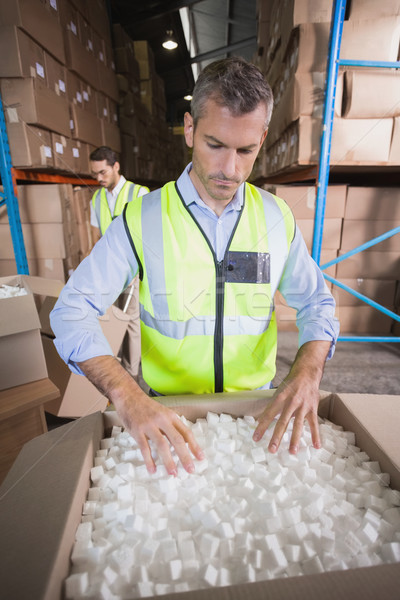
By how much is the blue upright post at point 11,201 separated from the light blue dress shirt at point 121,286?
2.05m

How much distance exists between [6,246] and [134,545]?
10.2ft

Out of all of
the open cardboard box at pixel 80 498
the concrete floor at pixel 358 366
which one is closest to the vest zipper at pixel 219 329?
the open cardboard box at pixel 80 498

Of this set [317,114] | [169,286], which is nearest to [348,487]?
[169,286]

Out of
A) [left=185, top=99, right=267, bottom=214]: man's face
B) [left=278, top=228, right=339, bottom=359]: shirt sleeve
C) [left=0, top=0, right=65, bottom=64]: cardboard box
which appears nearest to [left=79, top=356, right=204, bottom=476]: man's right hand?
[left=278, top=228, right=339, bottom=359]: shirt sleeve

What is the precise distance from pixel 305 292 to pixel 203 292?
13.8 inches

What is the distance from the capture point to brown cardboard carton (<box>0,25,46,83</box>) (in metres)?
2.22

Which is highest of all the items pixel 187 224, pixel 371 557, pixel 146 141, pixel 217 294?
pixel 146 141

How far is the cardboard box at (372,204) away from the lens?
297cm

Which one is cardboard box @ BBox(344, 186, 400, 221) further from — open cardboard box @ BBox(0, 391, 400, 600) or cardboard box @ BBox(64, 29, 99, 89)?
cardboard box @ BBox(64, 29, 99, 89)

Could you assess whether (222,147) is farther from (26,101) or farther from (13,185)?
(13,185)

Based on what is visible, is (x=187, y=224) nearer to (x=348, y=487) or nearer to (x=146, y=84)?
(x=348, y=487)

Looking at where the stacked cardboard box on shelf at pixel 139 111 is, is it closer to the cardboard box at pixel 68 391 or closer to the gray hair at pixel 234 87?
the cardboard box at pixel 68 391

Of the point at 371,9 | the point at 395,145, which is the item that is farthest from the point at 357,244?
the point at 371,9

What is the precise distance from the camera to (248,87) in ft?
2.92
